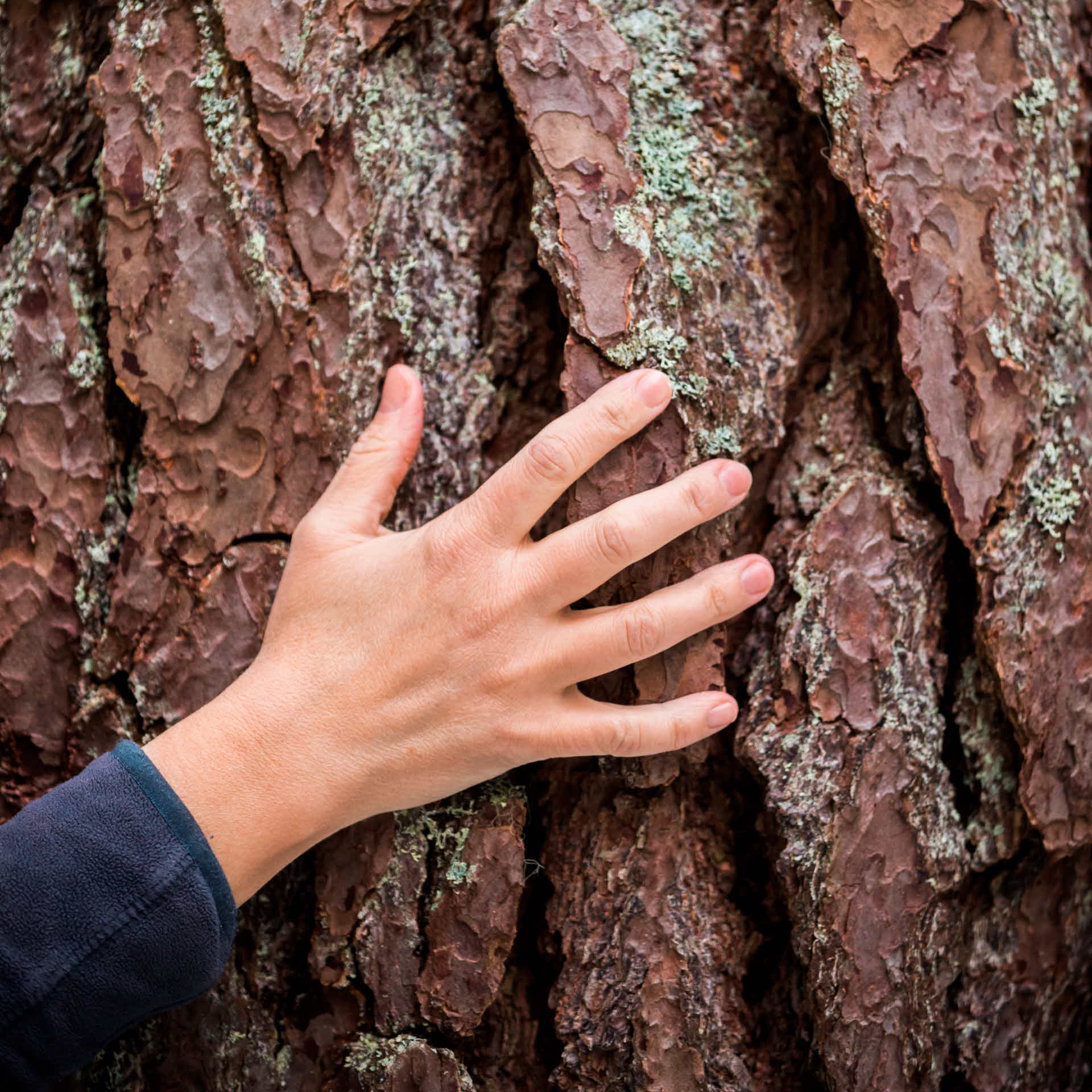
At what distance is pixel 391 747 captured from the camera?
3.65 feet

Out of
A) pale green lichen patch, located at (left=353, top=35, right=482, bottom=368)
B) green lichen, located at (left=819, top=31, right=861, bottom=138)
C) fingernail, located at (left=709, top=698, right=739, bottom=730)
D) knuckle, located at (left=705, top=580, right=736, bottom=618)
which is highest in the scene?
pale green lichen patch, located at (left=353, top=35, right=482, bottom=368)

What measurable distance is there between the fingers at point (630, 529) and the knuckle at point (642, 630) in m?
0.06

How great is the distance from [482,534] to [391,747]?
11.5 inches

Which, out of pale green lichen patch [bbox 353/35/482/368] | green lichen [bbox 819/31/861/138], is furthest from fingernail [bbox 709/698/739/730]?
green lichen [bbox 819/31/861/138]

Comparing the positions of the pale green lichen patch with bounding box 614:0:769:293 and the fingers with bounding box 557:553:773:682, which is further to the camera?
the pale green lichen patch with bounding box 614:0:769:293

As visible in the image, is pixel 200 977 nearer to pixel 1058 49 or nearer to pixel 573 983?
pixel 573 983

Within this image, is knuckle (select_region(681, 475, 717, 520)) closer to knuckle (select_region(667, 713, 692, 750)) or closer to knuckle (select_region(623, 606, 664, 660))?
knuckle (select_region(623, 606, 664, 660))

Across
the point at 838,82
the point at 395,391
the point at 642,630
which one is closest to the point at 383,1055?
the point at 642,630

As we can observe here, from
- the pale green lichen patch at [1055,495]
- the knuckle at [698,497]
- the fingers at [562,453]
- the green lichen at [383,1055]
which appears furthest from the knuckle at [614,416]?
the green lichen at [383,1055]

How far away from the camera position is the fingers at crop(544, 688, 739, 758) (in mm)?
1102

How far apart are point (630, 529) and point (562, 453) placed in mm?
123

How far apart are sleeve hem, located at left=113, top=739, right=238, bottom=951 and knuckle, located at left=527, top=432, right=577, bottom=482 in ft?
1.90

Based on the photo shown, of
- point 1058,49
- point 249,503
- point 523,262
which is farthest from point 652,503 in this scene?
point 1058,49

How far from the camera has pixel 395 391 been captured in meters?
1.21
